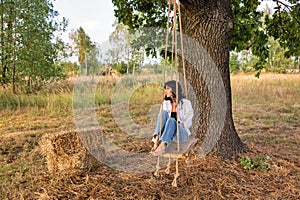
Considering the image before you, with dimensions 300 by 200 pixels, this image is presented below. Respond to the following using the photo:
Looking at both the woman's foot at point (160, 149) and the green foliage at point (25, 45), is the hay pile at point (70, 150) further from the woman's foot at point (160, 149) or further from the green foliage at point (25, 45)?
the green foliage at point (25, 45)

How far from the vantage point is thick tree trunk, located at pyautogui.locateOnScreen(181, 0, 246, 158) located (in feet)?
12.6

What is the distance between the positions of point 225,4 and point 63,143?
9.12 ft

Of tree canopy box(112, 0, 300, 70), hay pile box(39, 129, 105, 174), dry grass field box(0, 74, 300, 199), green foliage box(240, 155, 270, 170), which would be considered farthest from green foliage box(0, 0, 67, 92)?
green foliage box(240, 155, 270, 170)

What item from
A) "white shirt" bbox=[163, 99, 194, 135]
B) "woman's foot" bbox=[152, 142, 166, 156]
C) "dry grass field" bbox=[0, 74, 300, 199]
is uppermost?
"white shirt" bbox=[163, 99, 194, 135]

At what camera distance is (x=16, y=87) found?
9.53 m

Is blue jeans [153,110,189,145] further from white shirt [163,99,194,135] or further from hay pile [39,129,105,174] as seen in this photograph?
hay pile [39,129,105,174]

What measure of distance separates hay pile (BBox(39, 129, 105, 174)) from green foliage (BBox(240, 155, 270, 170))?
6.32ft

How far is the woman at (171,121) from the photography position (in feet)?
10.9

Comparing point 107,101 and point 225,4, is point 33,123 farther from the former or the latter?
point 225,4

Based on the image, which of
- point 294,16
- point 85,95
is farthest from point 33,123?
point 294,16

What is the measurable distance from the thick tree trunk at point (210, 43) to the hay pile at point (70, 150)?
1.45 meters

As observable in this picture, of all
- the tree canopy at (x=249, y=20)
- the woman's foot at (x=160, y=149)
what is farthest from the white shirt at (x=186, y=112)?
the tree canopy at (x=249, y=20)

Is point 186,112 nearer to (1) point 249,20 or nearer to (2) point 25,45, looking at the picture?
(1) point 249,20

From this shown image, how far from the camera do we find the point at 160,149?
3.16 metres
